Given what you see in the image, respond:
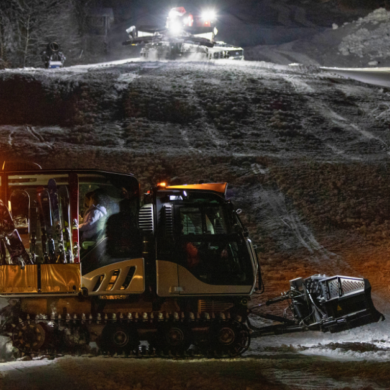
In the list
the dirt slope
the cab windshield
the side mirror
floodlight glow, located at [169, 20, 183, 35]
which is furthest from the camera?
floodlight glow, located at [169, 20, 183, 35]

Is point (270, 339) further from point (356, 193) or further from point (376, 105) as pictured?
point (376, 105)

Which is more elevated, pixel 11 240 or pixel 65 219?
pixel 65 219

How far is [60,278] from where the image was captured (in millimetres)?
6109

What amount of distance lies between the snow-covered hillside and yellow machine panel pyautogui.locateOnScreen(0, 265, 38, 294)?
44.1 metres

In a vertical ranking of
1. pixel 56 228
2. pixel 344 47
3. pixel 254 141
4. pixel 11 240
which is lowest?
pixel 11 240

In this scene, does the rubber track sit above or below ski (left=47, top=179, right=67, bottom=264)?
below

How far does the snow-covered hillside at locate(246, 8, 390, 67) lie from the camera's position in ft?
154

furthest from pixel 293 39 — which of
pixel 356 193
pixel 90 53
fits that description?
pixel 356 193

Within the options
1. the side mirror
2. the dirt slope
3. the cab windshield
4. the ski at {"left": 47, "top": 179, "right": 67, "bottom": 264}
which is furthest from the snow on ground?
the side mirror

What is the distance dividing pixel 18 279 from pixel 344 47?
163 feet

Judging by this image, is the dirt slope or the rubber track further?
the dirt slope

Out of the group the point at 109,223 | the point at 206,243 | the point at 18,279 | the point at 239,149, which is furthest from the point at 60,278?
the point at 239,149

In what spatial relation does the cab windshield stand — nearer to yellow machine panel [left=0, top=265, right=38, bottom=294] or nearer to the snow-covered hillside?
yellow machine panel [left=0, top=265, right=38, bottom=294]

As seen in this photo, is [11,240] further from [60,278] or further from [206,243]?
[206,243]
